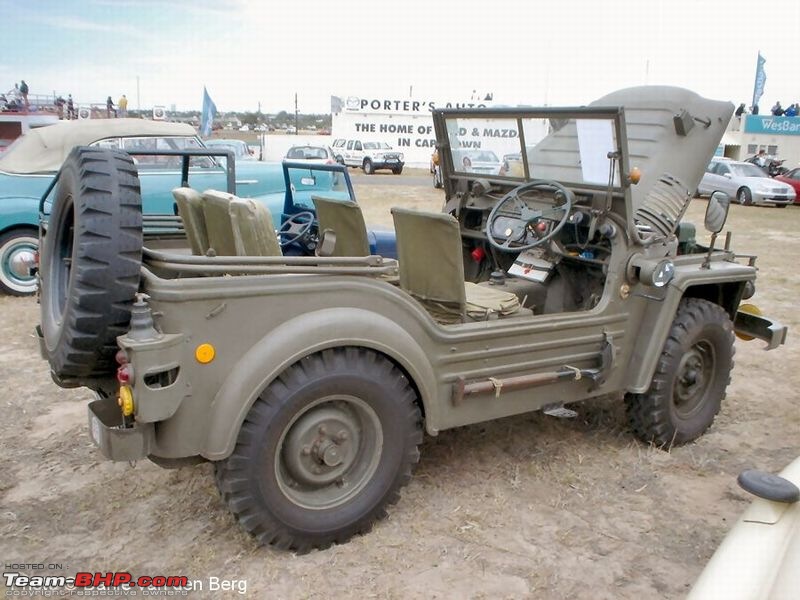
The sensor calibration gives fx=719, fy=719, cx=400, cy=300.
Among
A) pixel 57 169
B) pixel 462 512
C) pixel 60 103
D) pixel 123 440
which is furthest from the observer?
pixel 60 103

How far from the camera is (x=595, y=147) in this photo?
3963 mm

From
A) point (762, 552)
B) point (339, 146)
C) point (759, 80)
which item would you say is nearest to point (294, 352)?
point (762, 552)

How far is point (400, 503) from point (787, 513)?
1765 millimetres

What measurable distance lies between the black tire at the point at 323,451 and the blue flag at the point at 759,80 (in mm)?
38600

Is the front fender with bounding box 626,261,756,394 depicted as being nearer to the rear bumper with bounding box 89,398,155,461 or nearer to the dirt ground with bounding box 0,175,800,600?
the dirt ground with bounding box 0,175,800,600

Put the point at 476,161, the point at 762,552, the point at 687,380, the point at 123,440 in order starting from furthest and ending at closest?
1. the point at 476,161
2. the point at 687,380
3. the point at 123,440
4. the point at 762,552

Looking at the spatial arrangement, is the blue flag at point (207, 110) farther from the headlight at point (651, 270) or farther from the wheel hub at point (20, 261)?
the headlight at point (651, 270)

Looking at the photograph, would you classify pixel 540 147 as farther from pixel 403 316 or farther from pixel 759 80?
pixel 759 80

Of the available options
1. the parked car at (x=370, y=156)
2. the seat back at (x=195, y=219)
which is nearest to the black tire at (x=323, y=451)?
the seat back at (x=195, y=219)

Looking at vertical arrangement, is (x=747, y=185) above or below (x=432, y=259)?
above

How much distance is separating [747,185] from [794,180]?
2047 mm

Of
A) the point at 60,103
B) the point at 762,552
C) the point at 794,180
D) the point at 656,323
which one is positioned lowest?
the point at 762,552

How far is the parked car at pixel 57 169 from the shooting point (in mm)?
7551

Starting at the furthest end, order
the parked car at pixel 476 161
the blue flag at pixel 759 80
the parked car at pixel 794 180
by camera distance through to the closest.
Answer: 1. the blue flag at pixel 759 80
2. the parked car at pixel 794 180
3. the parked car at pixel 476 161
